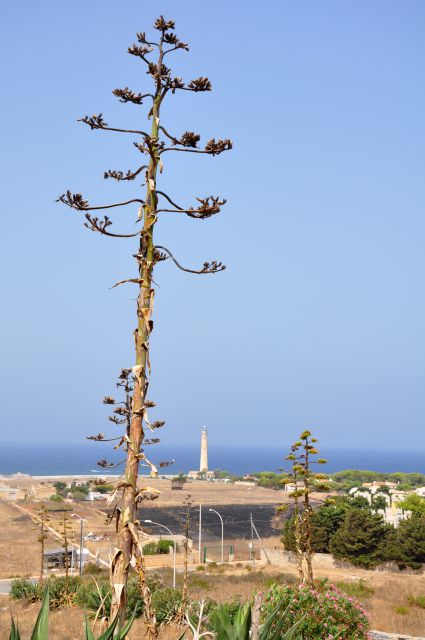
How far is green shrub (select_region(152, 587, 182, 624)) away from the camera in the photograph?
1894cm

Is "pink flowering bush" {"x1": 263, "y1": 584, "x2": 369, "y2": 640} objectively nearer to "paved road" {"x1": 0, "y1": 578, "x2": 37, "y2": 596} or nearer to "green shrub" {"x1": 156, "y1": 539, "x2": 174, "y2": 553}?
"paved road" {"x1": 0, "y1": 578, "x2": 37, "y2": 596}

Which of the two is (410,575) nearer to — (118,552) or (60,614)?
(60,614)

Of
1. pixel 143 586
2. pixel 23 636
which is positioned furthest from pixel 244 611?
pixel 23 636

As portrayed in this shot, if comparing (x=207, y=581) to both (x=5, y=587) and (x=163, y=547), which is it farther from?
(x=163, y=547)

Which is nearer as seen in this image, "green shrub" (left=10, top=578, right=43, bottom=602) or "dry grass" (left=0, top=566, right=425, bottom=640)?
"dry grass" (left=0, top=566, right=425, bottom=640)

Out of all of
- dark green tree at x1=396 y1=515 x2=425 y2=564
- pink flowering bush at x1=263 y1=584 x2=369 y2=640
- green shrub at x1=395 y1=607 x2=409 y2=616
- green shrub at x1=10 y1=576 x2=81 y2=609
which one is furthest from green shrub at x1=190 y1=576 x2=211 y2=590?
pink flowering bush at x1=263 y1=584 x2=369 y2=640

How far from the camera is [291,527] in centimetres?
4000

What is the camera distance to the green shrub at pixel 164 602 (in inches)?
746

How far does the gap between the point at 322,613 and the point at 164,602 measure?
33.5 feet

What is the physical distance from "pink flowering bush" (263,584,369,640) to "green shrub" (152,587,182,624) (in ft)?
26.4

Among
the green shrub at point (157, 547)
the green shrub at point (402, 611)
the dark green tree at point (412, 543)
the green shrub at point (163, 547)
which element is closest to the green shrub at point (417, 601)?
the green shrub at point (402, 611)

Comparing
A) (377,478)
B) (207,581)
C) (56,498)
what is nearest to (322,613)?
(207,581)

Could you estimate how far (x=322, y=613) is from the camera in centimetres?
1096

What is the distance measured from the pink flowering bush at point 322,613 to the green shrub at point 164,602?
8050mm
